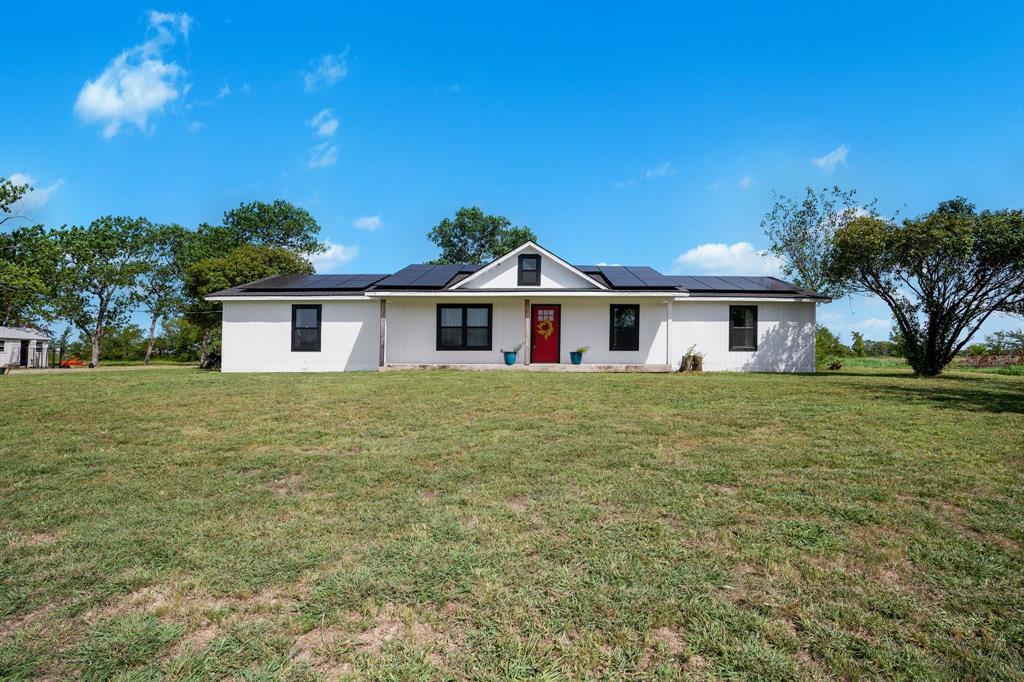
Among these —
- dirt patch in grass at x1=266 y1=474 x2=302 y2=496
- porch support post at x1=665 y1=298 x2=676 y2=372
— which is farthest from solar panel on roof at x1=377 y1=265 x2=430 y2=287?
dirt patch in grass at x1=266 y1=474 x2=302 y2=496

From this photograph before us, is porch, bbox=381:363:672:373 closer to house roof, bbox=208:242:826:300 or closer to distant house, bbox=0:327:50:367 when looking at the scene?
house roof, bbox=208:242:826:300

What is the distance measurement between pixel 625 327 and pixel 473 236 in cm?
3016

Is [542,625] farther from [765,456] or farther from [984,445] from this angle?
[984,445]

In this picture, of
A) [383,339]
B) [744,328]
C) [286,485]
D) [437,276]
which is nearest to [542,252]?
[437,276]

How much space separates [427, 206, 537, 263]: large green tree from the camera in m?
43.8

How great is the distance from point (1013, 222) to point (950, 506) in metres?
16.2

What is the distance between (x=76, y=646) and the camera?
211 centimetres

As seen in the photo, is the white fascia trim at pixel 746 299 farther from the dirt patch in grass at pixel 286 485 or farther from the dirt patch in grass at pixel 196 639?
the dirt patch in grass at pixel 196 639

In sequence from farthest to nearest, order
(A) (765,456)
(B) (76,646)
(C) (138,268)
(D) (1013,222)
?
(C) (138,268) < (D) (1013,222) < (A) (765,456) < (B) (76,646)

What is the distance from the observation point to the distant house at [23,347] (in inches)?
1244

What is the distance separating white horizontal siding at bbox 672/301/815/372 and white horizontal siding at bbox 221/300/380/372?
10.9 m

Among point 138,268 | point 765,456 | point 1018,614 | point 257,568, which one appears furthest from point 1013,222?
point 138,268

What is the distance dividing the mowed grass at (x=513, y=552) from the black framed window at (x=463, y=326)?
414 inches

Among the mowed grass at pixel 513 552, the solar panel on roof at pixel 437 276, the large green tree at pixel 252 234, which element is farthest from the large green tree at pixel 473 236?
the mowed grass at pixel 513 552
